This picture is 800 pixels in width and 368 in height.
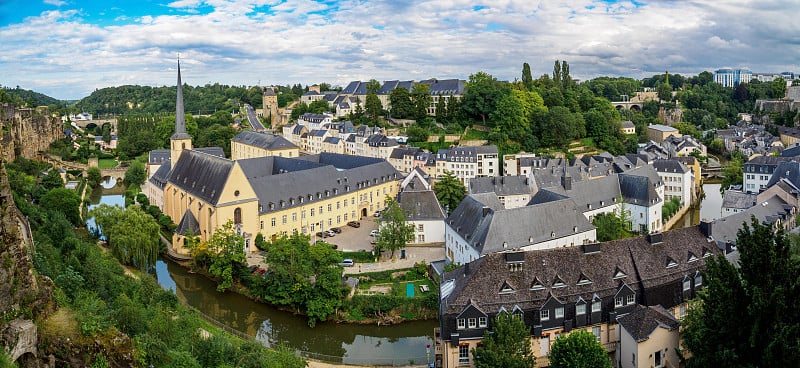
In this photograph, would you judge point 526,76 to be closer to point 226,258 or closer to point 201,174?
point 201,174

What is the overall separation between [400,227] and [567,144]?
33871 millimetres

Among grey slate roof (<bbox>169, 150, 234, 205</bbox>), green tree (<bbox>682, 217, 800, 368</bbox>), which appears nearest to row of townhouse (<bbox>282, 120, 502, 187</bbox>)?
grey slate roof (<bbox>169, 150, 234, 205</bbox>)

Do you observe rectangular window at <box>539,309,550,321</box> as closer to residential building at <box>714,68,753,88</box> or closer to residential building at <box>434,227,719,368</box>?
residential building at <box>434,227,719,368</box>

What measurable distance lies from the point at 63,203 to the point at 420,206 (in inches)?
757

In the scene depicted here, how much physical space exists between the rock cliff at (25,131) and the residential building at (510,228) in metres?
31.5

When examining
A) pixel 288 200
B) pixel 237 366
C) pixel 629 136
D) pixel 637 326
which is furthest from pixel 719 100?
pixel 237 366

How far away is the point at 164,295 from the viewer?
21484mm

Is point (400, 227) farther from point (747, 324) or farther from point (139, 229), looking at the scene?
point (747, 324)

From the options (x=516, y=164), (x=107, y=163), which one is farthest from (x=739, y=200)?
(x=107, y=163)

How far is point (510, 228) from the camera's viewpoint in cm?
2650

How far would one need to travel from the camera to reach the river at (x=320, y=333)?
882 inches

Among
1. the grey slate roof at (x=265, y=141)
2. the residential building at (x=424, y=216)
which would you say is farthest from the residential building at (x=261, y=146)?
the residential building at (x=424, y=216)

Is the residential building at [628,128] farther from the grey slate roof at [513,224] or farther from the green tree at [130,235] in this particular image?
the green tree at [130,235]

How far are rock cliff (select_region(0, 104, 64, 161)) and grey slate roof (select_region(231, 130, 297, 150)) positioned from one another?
60.2 ft
